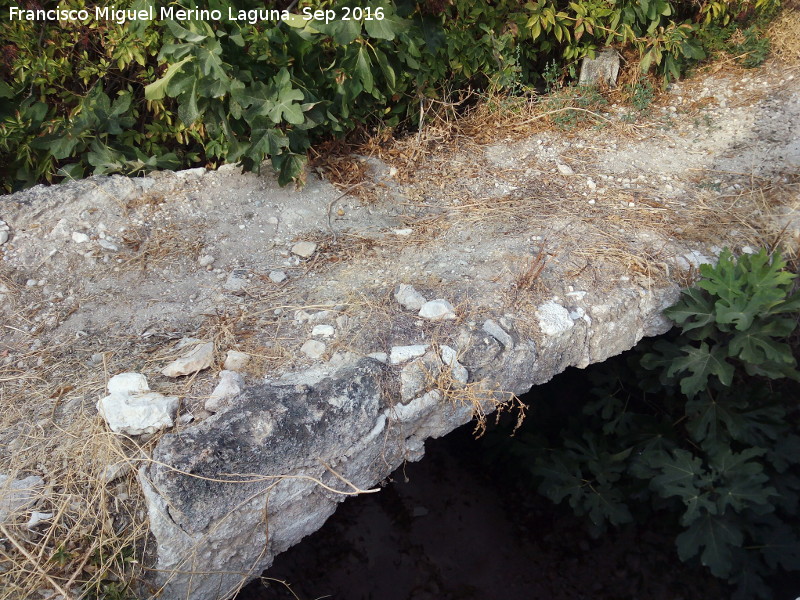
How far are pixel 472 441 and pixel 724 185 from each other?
2019 mm

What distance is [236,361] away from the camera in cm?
234

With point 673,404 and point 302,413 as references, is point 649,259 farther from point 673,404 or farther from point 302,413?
point 302,413

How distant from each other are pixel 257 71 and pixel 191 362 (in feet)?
4.52

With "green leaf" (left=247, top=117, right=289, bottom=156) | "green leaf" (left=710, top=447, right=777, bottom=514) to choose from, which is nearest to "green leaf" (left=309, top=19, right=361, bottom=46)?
"green leaf" (left=247, top=117, right=289, bottom=156)

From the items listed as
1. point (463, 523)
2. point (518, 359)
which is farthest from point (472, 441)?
point (518, 359)

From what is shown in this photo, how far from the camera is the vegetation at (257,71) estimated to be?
9.23 feet

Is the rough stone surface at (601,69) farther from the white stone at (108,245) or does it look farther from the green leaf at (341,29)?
the white stone at (108,245)

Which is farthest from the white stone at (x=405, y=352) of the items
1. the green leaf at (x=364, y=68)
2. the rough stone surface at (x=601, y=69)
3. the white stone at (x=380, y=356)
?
the rough stone surface at (x=601, y=69)

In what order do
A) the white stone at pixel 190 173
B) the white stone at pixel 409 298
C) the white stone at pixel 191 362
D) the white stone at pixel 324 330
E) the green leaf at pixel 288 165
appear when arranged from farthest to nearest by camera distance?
the white stone at pixel 190 173
the green leaf at pixel 288 165
the white stone at pixel 409 298
the white stone at pixel 324 330
the white stone at pixel 191 362

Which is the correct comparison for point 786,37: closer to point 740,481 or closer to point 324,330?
point 740,481

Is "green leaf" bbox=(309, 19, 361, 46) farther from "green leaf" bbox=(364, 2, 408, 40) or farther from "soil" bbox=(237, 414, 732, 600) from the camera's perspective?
"soil" bbox=(237, 414, 732, 600)

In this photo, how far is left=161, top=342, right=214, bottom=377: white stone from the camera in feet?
7.54

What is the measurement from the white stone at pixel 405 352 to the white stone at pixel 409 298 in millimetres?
209

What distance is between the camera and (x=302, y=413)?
7.12 feet
